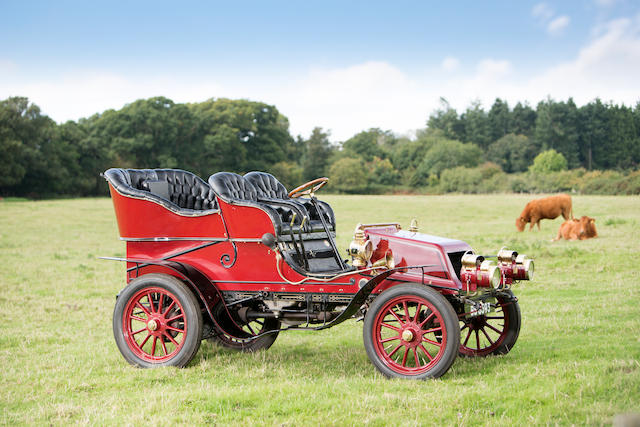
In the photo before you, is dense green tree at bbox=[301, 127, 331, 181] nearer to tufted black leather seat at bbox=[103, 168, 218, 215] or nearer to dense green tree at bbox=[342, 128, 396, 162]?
dense green tree at bbox=[342, 128, 396, 162]

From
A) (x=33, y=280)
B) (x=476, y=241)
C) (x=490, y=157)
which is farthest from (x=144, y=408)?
(x=490, y=157)

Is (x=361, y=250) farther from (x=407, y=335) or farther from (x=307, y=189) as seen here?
(x=307, y=189)

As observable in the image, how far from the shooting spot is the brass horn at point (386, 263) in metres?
6.61

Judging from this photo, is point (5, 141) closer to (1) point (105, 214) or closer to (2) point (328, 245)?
(1) point (105, 214)

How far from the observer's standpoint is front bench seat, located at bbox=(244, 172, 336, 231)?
762cm

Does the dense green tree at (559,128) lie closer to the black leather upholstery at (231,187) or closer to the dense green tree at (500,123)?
the dense green tree at (500,123)

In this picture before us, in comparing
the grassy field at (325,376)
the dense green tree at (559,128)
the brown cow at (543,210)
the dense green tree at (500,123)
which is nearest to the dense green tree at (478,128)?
the dense green tree at (500,123)

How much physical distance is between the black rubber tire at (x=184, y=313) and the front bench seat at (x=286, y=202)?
1480 mm

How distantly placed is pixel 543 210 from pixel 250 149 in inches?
2162

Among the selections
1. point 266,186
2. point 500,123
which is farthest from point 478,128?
point 266,186

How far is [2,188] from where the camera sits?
2451 inches

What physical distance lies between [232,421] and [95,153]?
68.4m

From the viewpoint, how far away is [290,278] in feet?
22.6

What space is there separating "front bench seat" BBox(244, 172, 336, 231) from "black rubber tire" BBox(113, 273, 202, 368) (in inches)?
58.3
